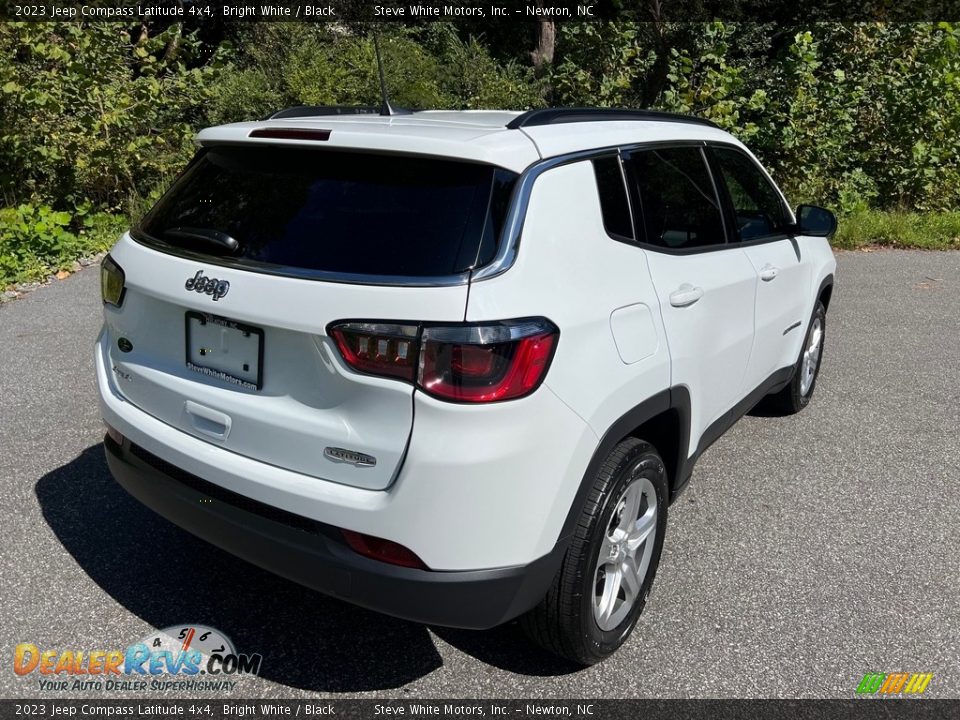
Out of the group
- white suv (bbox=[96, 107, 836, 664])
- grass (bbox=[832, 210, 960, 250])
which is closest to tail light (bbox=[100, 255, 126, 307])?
white suv (bbox=[96, 107, 836, 664])

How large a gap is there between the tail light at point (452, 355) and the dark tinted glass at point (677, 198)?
0.92 meters

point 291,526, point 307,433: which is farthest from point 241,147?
point 291,526

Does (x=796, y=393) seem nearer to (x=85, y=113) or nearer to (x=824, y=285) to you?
(x=824, y=285)

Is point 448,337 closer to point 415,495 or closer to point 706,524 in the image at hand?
point 415,495

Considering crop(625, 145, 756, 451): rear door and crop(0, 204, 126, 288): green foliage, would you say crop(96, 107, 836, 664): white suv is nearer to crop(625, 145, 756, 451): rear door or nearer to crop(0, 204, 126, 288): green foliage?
crop(625, 145, 756, 451): rear door

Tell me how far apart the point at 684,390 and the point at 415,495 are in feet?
3.96

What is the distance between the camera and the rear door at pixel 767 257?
3.61m

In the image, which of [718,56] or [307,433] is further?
[718,56]

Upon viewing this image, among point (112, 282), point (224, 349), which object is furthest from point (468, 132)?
point (112, 282)

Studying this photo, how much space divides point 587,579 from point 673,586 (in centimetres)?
88

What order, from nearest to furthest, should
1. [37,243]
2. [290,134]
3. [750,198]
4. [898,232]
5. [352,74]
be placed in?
1. [290,134]
2. [750,198]
3. [37,243]
4. [898,232]
5. [352,74]

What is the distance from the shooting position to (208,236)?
246cm

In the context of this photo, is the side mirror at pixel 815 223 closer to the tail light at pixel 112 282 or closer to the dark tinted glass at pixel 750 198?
the dark tinted glass at pixel 750 198

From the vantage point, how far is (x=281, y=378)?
223 centimetres
